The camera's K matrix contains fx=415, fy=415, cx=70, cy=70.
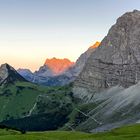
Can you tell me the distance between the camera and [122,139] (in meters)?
108

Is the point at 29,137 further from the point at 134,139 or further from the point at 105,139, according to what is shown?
the point at 134,139

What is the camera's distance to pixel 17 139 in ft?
355

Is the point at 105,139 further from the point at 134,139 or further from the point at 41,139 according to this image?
the point at 41,139

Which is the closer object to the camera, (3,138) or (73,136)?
(3,138)

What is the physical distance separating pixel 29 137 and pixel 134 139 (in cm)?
2743

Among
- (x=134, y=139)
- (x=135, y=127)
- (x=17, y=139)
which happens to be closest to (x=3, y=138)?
(x=17, y=139)

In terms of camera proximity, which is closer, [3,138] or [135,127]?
[3,138]

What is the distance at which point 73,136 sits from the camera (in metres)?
146

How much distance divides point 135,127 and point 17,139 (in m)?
54.1

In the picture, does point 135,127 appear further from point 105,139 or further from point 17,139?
point 17,139

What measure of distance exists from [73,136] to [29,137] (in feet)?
127

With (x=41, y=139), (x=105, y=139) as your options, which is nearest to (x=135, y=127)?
(x=105, y=139)

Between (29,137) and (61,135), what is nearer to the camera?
(29,137)

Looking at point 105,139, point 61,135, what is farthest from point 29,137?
point 61,135
